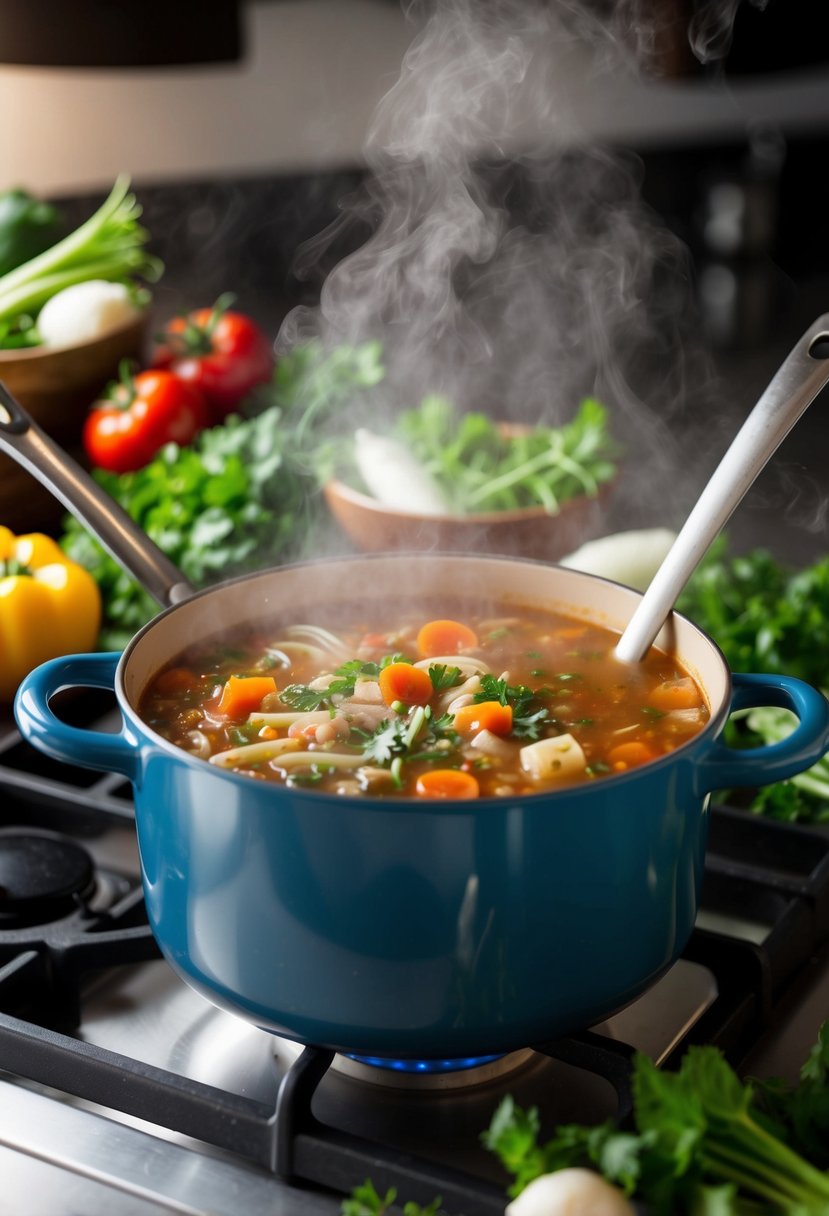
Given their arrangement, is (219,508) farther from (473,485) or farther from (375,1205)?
(375,1205)

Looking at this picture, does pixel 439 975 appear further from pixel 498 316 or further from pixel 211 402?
pixel 498 316

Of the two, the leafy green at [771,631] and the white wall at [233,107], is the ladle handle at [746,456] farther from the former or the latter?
the white wall at [233,107]

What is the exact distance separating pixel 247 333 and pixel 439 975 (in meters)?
1.91

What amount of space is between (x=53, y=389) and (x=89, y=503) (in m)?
0.95

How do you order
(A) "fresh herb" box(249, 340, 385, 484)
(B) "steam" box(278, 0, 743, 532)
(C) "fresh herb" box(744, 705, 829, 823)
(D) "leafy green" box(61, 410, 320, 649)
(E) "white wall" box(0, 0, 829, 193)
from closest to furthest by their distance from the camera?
(C) "fresh herb" box(744, 705, 829, 823) → (D) "leafy green" box(61, 410, 320, 649) → (A) "fresh herb" box(249, 340, 385, 484) → (B) "steam" box(278, 0, 743, 532) → (E) "white wall" box(0, 0, 829, 193)

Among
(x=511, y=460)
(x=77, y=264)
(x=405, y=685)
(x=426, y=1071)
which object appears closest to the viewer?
(x=426, y=1071)

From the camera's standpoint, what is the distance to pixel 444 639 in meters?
1.30

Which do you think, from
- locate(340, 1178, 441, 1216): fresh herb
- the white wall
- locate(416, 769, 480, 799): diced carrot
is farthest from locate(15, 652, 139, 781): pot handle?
the white wall

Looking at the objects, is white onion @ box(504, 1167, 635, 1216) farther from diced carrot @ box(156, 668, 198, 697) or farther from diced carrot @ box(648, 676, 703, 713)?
diced carrot @ box(156, 668, 198, 697)

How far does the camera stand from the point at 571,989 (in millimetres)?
950

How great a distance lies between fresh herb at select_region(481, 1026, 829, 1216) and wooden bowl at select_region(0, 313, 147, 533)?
1.39m

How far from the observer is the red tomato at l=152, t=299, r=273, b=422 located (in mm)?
2580

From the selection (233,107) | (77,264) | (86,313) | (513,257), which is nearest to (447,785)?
(86,313)

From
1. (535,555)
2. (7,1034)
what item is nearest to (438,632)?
(7,1034)
